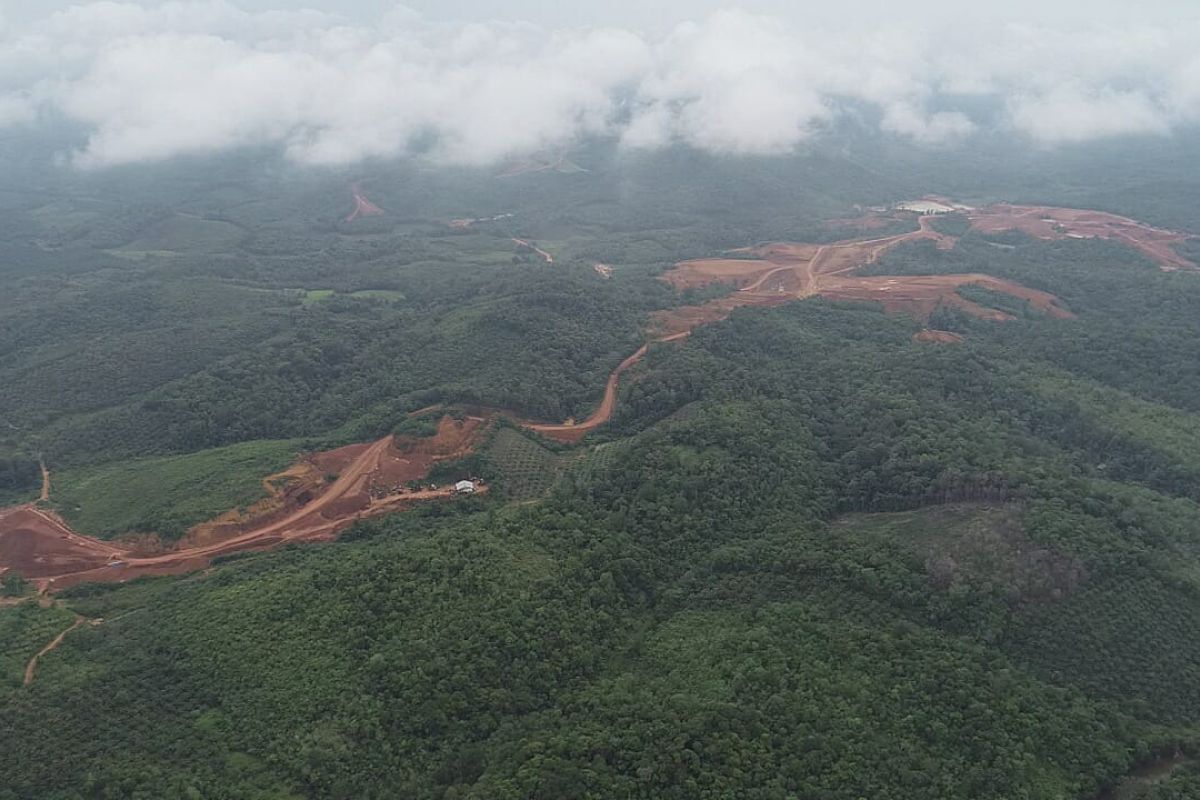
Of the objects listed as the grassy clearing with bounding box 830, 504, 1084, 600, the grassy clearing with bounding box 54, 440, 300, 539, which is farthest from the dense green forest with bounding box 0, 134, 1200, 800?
the grassy clearing with bounding box 54, 440, 300, 539

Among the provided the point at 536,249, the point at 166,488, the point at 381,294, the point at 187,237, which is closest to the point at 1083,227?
the point at 536,249

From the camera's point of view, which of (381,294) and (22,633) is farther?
(381,294)

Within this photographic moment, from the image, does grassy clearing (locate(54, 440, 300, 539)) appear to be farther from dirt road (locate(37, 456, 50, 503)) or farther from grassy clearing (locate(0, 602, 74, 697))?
grassy clearing (locate(0, 602, 74, 697))

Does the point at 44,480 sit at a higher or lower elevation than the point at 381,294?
lower

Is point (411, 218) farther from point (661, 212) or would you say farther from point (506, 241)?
point (661, 212)

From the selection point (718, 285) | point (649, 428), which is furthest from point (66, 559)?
point (718, 285)

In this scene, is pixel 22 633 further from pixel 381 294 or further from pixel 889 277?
pixel 889 277
